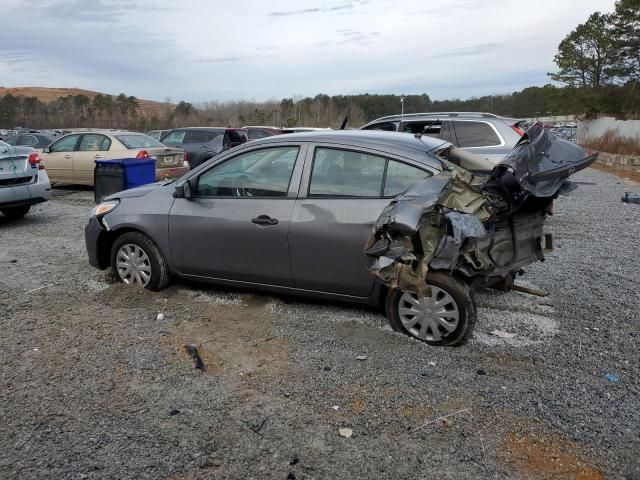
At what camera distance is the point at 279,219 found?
4602 mm

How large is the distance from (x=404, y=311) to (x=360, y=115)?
2169 inches

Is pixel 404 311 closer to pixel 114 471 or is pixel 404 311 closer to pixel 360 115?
pixel 114 471

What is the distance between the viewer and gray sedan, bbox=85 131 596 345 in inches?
162

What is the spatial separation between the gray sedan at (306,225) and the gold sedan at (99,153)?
24.3ft

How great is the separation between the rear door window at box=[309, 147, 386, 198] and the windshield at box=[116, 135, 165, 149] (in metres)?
9.24

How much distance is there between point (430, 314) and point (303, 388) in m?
1.20

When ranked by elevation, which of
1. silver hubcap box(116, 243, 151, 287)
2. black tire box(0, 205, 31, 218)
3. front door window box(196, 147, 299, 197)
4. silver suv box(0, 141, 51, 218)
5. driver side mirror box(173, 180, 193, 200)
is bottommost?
black tire box(0, 205, 31, 218)

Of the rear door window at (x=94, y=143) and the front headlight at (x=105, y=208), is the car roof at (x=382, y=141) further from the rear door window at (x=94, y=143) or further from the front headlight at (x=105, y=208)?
the rear door window at (x=94, y=143)

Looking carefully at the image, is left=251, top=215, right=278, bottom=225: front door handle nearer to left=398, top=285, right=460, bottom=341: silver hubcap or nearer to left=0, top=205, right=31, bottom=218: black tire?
left=398, top=285, right=460, bottom=341: silver hubcap

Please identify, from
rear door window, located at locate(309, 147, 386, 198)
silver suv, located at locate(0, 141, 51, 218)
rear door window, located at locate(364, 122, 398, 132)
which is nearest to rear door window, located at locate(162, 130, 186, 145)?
silver suv, located at locate(0, 141, 51, 218)

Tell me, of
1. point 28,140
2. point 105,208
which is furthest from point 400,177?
point 28,140

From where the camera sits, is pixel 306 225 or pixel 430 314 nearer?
pixel 430 314

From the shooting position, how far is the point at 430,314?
13.6ft

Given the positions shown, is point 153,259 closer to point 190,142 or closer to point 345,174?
point 345,174
